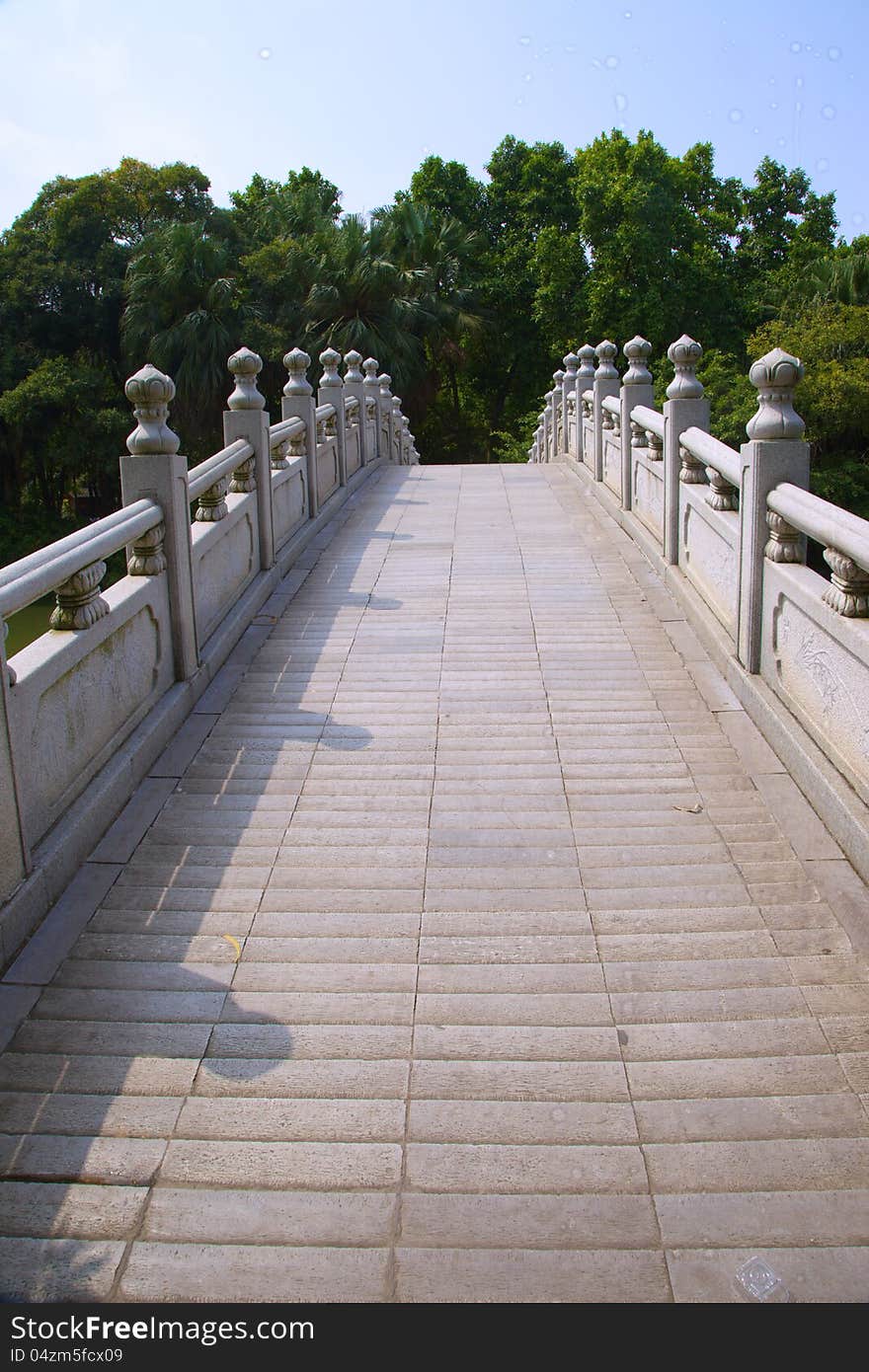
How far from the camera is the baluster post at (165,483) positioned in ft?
17.8

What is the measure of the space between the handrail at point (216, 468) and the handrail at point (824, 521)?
2746mm

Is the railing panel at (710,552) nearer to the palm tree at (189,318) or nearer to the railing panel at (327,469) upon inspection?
the railing panel at (327,469)

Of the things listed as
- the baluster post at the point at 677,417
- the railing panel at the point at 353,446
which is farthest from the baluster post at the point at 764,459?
the railing panel at the point at 353,446

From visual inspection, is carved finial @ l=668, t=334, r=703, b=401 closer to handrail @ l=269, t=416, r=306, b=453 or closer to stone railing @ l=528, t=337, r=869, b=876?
stone railing @ l=528, t=337, r=869, b=876

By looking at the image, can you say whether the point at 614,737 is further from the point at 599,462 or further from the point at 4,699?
the point at 599,462

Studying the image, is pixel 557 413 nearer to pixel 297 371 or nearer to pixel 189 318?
pixel 297 371

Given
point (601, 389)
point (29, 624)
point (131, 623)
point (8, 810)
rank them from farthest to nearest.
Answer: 1. point (29, 624)
2. point (601, 389)
3. point (131, 623)
4. point (8, 810)

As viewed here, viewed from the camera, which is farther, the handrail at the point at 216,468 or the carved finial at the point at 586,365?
the carved finial at the point at 586,365

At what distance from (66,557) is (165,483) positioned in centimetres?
134

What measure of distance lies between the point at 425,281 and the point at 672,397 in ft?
75.0

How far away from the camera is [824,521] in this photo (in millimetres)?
4312

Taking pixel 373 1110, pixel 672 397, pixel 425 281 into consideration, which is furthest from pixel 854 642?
pixel 425 281

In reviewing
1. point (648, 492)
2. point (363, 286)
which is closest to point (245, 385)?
point (648, 492)

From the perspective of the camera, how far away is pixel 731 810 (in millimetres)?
4473
